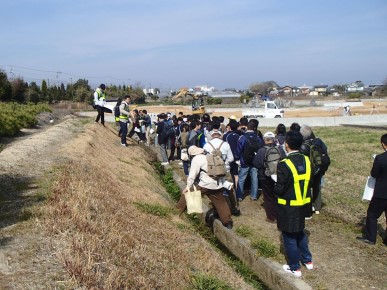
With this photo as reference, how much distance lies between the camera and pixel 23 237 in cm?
411

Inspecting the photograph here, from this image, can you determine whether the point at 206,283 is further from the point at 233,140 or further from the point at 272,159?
the point at 233,140

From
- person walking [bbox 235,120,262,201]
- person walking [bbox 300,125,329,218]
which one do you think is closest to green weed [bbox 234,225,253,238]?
person walking [bbox 300,125,329,218]

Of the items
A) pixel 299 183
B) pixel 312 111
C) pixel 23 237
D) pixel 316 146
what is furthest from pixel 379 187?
pixel 312 111

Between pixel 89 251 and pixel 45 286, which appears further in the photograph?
pixel 89 251

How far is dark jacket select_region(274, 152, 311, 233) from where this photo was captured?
4762 millimetres

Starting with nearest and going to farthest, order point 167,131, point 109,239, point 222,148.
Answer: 1. point 109,239
2. point 222,148
3. point 167,131

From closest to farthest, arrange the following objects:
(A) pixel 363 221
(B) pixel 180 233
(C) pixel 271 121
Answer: (B) pixel 180 233
(A) pixel 363 221
(C) pixel 271 121

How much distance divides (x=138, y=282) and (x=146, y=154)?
35.1ft

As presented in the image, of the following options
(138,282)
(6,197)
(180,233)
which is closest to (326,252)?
(180,233)

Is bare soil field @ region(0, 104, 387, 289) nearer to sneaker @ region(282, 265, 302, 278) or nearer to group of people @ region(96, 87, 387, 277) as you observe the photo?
sneaker @ region(282, 265, 302, 278)

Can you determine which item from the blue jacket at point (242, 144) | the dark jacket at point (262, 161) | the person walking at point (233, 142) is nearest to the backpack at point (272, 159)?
the dark jacket at point (262, 161)

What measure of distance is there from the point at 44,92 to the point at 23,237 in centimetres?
4767

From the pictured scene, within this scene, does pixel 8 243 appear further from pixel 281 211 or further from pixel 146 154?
pixel 146 154

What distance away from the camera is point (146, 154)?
14.3m
